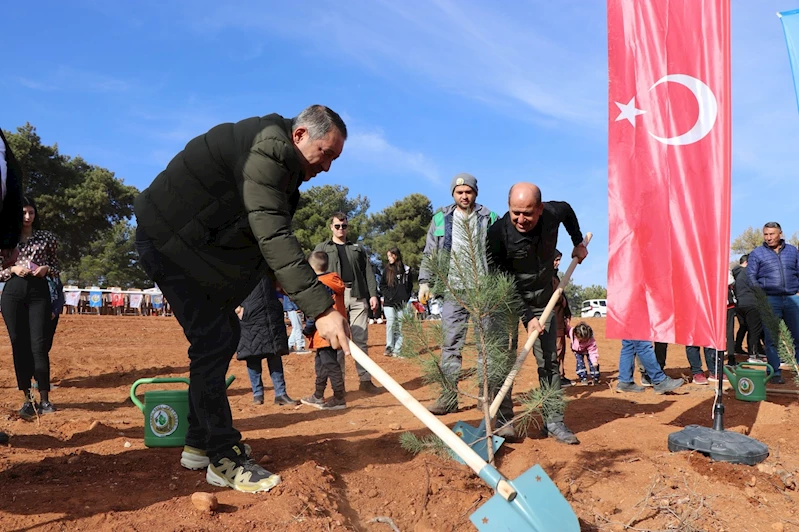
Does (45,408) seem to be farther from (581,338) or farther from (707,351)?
(707,351)

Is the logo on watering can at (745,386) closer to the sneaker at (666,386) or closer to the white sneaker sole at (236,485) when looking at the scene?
the sneaker at (666,386)

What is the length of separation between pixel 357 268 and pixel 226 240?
13.1ft

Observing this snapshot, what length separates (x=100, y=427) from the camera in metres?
4.09

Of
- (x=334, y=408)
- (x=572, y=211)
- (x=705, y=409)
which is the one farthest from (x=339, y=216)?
(x=705, y=409)

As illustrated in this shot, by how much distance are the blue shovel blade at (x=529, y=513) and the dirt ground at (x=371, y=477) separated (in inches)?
13.9

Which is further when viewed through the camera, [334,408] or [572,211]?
[334,408]

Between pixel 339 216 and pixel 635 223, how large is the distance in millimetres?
3332

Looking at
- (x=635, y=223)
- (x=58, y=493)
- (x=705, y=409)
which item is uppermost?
(x=635, y=223)

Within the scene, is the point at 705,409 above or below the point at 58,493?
below

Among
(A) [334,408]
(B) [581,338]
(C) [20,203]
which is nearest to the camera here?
(C) [20,203]

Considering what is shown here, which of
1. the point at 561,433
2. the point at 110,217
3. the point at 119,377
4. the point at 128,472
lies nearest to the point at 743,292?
the point at 561,433

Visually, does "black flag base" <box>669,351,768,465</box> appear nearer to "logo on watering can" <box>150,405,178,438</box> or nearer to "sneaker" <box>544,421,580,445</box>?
"sneaker" <box>544,421,580,445</box>

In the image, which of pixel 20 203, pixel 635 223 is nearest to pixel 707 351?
pixel 635 223

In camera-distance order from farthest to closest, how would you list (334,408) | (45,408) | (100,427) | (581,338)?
(581,338) → (334,408) → (45,408) → (100,427)
